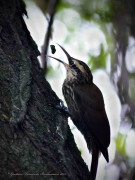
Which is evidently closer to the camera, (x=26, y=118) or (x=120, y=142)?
(x=26, y=118)

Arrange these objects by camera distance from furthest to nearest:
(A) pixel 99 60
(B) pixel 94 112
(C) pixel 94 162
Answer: (A) pixel 99 60 → (B) pixel 94 112 → (C) pixel 94 162

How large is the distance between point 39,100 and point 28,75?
179 millimetres

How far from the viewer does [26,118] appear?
228 cm

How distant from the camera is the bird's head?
3.93 m

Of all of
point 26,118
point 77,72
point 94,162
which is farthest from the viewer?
point 77,72

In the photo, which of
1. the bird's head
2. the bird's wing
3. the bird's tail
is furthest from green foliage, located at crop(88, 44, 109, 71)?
the bird's tail

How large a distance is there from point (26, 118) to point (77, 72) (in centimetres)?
173

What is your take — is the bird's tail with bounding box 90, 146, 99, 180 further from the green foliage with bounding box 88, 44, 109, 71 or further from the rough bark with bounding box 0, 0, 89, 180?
the green foliage with bounding box 88, 44, 109, 71

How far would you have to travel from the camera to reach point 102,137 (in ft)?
10.7

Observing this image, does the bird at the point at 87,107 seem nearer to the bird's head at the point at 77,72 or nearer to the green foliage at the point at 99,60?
the bird's head at the point at 77,72

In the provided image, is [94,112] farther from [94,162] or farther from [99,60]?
[99,60]

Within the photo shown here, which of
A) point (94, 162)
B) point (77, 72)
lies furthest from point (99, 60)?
point (94, 162)

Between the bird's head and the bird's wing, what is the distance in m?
0.12

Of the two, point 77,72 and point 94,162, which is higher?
point 77,72
